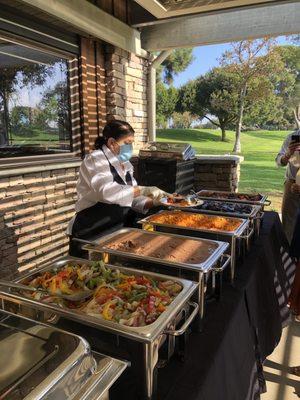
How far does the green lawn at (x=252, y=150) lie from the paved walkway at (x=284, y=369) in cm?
460

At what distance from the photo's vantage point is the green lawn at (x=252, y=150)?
9024 mm

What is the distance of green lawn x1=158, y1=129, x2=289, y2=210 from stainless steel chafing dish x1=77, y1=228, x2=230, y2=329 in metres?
5.74

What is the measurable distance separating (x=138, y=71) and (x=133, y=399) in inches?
153

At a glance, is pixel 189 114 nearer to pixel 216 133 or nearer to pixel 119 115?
pixel 216 133

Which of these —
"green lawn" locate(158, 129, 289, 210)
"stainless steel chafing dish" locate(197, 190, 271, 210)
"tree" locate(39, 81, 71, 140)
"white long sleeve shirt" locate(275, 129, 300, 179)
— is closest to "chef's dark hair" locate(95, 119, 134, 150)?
"stainless steel chafing dish" locate(197, 190, 271, 210)

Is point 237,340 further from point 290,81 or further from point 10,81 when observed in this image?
point 290,81

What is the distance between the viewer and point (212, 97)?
14711 mm

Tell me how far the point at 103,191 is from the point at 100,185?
1.6 inches

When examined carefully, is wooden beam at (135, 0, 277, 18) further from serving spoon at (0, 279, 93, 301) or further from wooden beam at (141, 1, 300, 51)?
serving spoon at (0, 279, 93, 301)

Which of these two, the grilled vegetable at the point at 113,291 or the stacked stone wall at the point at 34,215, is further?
the stacked stone wall at the point at 34,215

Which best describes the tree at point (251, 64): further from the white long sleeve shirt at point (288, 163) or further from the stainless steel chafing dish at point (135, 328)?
the stainless steel chafing dish at point (135, 328)

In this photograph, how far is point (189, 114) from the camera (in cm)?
1677

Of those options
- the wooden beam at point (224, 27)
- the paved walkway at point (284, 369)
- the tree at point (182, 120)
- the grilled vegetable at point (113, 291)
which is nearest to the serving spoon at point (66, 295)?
the grilled vegetable at point (113, 291)

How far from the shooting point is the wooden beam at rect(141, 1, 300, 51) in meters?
3.37
